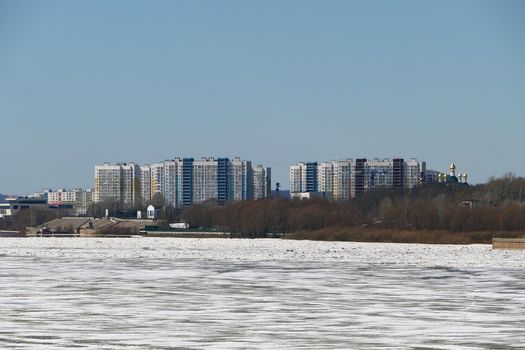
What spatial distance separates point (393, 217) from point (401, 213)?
2.40 feet

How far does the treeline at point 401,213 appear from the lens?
76.1m

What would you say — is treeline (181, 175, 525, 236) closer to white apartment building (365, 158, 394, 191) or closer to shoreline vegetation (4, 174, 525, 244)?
shoreline vegetation (4, 174, 525, 244)

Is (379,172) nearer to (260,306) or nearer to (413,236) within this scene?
(413,236)

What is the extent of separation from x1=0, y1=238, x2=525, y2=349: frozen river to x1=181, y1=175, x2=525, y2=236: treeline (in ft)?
146

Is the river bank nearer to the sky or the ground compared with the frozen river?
nearer to the sky

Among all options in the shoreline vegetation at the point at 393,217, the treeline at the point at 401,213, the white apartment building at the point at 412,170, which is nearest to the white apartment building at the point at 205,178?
the white apartment building at the point at 412,170

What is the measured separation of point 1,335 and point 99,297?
5633 millimetres

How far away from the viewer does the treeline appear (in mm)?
76125

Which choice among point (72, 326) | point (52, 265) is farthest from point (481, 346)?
point (52, 265)

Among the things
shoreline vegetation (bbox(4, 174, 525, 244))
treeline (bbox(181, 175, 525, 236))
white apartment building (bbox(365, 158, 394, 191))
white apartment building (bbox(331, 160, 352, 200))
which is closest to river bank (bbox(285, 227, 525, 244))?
shoreline vegetation (bbox(4, 174, 525, 244))

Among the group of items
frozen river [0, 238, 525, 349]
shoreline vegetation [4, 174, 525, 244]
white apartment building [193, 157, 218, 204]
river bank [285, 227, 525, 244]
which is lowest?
frozen river [0, 238, 525, 349]

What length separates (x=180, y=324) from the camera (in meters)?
17.3

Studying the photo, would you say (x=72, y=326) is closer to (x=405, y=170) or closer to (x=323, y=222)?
(x=323, y=222)

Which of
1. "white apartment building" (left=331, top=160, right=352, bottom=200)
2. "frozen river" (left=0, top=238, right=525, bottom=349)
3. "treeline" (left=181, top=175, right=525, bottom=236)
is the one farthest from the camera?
"white apartment building" (left=331, top=160, right=352, bottom=200)
